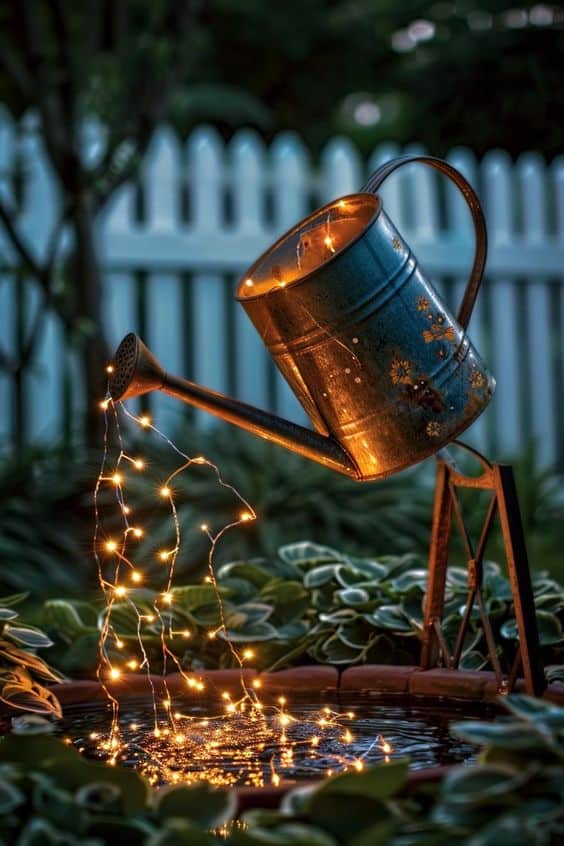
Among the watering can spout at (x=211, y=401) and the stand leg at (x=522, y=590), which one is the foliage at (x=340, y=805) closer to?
the stand leg at (x=522, y=590)

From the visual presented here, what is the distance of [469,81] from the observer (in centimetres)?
898

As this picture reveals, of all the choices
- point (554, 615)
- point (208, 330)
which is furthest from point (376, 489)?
point (554, 615)

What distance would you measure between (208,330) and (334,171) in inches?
44.3

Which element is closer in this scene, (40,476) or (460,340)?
(460,340)

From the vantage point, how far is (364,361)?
1.57 m

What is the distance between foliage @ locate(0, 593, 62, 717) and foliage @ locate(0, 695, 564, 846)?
0.50 meters

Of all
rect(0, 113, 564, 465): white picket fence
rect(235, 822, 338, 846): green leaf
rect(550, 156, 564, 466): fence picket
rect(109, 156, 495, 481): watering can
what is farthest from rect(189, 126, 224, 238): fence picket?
rect(235, 822, 338, 846): green leaf

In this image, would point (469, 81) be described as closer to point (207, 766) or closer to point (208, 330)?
point (208, 330)

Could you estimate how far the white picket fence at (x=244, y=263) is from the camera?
521 centimetres

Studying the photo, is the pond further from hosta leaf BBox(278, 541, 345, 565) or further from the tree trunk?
the tree trunk

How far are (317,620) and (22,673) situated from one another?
0.80 m

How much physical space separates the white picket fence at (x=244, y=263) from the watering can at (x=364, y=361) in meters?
3.24

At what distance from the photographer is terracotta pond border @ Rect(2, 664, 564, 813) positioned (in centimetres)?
191

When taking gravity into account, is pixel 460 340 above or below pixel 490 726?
above
